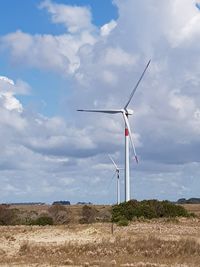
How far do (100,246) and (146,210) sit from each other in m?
20.0

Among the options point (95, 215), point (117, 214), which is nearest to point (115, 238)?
point (117, 214)

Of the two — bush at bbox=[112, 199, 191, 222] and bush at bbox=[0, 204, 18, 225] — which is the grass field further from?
bush at bbox=[0, 204, 18, 225]

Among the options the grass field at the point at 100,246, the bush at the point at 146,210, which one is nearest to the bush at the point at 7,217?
the bush at the point at 146,210

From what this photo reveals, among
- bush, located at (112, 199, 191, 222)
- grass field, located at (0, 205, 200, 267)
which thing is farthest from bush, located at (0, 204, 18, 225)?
grass field, located at (0, 205, 200, 267)

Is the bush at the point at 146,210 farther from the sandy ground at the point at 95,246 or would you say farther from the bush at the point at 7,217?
the bush at the point at 7,217

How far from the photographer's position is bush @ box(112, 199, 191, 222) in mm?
52219

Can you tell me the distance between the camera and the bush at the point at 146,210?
52.2 m

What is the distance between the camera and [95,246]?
1319 inches

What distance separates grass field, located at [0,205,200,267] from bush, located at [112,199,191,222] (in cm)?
869

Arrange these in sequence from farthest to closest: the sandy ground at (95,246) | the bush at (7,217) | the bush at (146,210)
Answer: the bush at (7,217), the bush at (146,210), the sandy ground at (95,246)

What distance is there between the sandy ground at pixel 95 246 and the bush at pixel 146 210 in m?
7.94

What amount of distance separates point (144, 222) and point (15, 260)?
1795cm

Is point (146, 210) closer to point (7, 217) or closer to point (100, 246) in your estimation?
point (7, 217)

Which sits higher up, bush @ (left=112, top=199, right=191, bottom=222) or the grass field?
bush @ (left=112, top=199, right=191, bottom=222)
